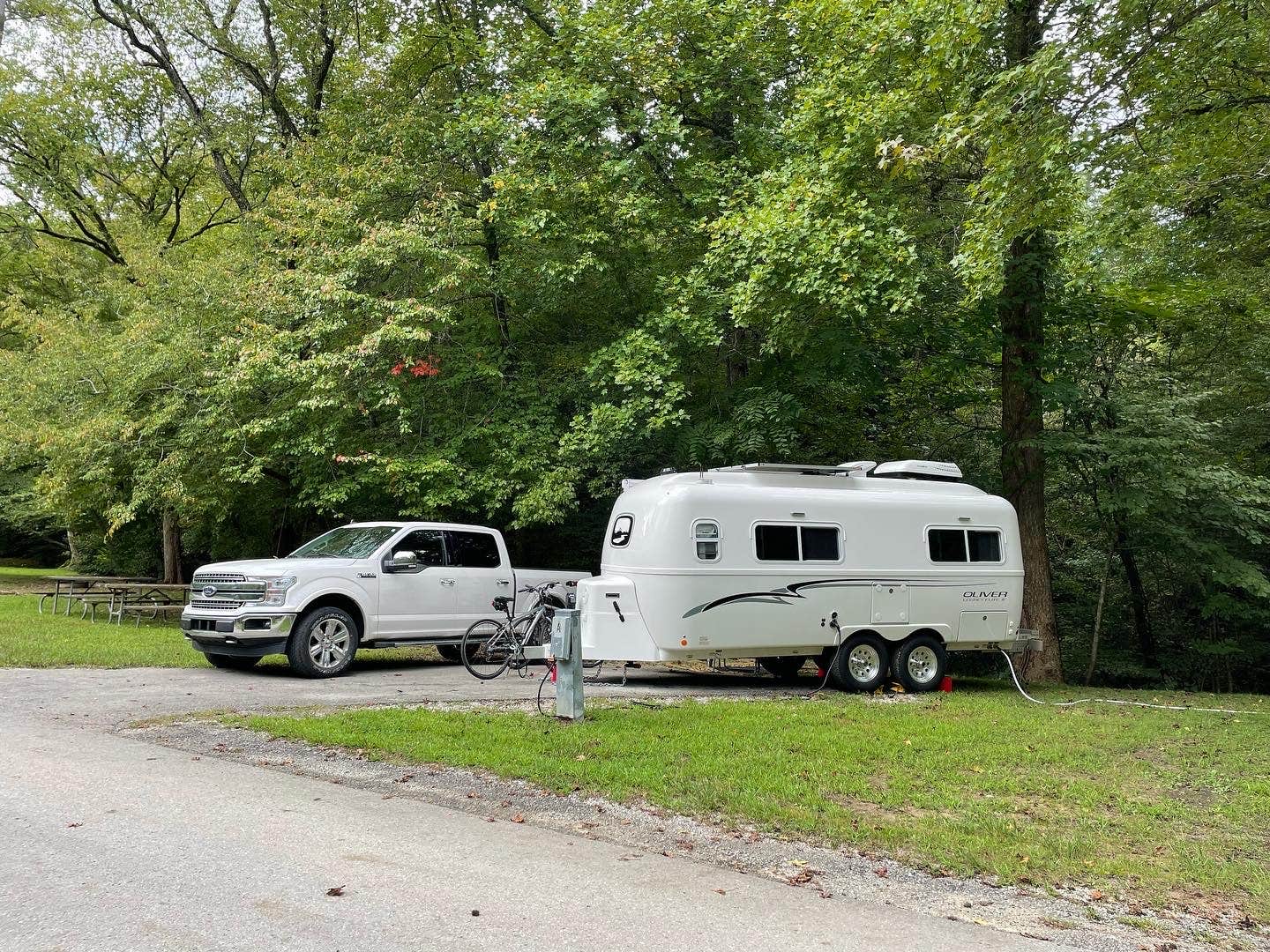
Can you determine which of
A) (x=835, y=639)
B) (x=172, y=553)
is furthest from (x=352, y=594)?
(x=172, y=553)

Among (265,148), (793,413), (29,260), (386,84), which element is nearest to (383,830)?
(793,413)

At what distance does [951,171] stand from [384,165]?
10160 mm

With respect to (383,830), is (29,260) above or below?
above

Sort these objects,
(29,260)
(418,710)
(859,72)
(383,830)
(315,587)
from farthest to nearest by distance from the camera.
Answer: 1. (29,260)
2. (859,72)
3. (315,587)
4. (418,710)
5. (383,830)

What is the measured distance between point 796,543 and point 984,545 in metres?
3.28

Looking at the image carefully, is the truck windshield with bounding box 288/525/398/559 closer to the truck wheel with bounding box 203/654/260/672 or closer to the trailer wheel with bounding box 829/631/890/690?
the truck wheel with bounding box 203/654/260/672

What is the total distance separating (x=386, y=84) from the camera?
67.1ft

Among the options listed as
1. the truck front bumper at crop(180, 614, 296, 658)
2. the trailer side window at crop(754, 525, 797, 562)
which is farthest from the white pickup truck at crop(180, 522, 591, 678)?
the trailer side window at crop(754, 525, 797, 562)

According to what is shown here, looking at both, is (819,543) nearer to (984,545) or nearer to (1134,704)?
(984,545)

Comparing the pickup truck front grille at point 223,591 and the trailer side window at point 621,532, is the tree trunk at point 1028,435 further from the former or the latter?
the pickup truck front grille at point 223,591

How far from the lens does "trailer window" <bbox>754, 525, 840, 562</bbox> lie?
12.4 m

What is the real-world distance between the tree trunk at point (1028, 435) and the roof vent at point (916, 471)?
4.98ft

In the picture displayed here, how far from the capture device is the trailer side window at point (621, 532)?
1261 centimetres

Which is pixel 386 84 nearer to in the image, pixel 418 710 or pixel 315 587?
pixel 315 587
